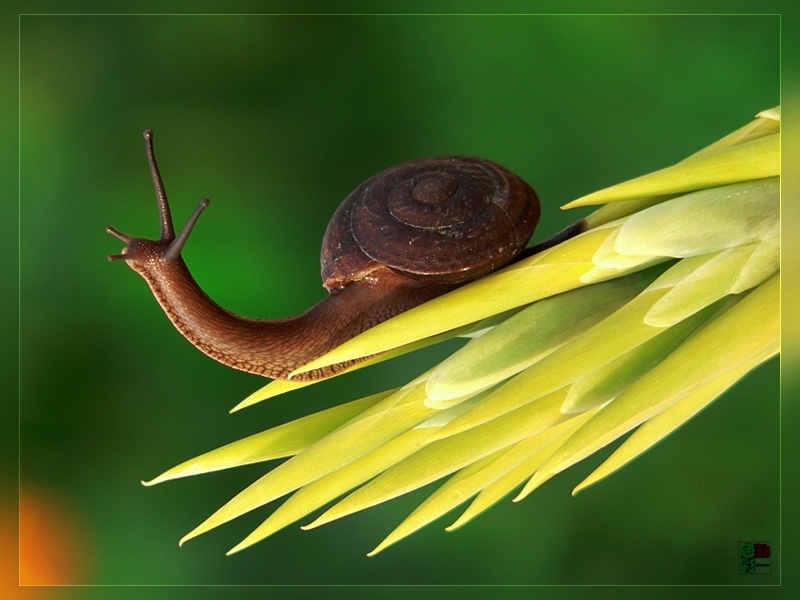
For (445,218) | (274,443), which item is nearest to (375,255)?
(445,218)

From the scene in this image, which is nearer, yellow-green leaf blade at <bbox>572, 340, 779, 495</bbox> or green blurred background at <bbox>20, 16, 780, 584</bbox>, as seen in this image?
yellow-green leaf blade at <bbox>572, 340, 779, 495</bbox>

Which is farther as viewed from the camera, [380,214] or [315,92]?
[315,92]

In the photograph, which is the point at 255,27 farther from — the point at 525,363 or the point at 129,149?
the point at 525,363

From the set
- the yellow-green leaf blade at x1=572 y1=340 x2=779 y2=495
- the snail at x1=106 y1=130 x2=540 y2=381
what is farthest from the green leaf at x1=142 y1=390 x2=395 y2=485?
the yellow-green leaf blade at x1=572 y1=340 x2=779 y2=495

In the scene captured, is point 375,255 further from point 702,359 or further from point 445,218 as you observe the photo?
point 702,359

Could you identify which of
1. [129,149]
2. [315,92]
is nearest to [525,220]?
[315,92]

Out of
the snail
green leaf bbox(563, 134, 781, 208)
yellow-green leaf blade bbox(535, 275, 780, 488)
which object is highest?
green leaf bbox(563, 134, 781, 208)

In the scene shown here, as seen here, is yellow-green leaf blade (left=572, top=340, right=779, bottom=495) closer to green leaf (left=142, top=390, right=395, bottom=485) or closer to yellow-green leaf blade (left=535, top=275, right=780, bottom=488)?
yellow-green leaf blade (left=535, top=275, right=780, bottom=488)

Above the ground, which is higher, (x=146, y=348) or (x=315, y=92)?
(x=315, y=92)
